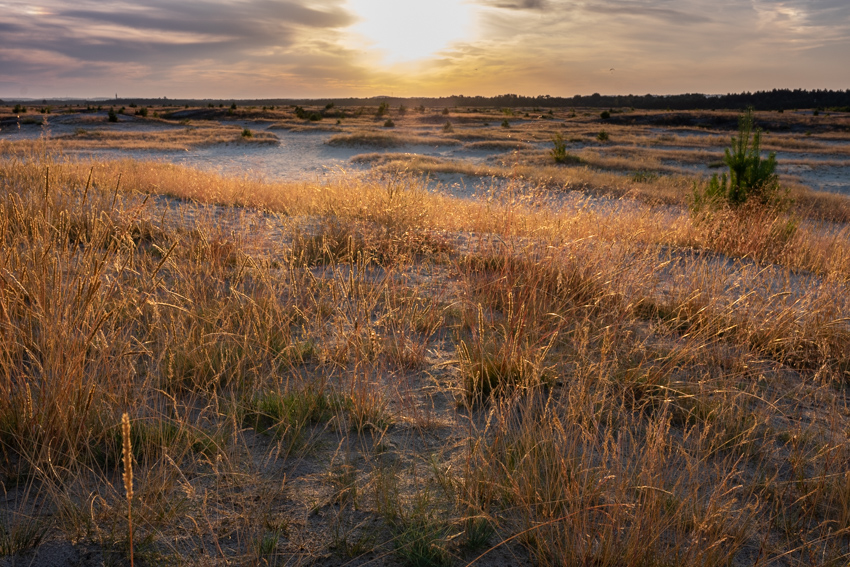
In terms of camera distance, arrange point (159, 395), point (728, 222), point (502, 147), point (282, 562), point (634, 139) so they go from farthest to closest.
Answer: point (634, 139), point (502, 147), point (728, 222), point (159, 395), point (282, 562)

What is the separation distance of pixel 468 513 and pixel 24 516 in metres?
1.54

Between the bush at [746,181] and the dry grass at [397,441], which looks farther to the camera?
the bush at [746,181]

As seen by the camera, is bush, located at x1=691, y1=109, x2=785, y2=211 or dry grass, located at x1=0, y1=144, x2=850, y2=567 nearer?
dry grass, located at x1=0, y1=144, x2=850, y2=567

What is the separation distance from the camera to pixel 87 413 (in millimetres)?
2039

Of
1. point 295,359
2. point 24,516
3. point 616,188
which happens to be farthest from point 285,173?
point 24,516

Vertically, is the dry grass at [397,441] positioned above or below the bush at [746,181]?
below

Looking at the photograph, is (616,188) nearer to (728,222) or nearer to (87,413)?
(728,222)

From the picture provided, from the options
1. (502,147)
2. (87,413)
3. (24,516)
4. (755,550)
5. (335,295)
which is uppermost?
(502,147)

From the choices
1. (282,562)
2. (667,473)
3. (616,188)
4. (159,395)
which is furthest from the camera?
(616,188)

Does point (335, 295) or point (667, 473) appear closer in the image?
point (667, 473)

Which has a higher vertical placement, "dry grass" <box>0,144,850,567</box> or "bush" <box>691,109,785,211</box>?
"bush" <box>691,109,785,211</box>

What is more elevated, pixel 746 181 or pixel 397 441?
pixel 746 181

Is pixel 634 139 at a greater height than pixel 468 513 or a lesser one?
greater

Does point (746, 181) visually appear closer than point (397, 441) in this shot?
No
